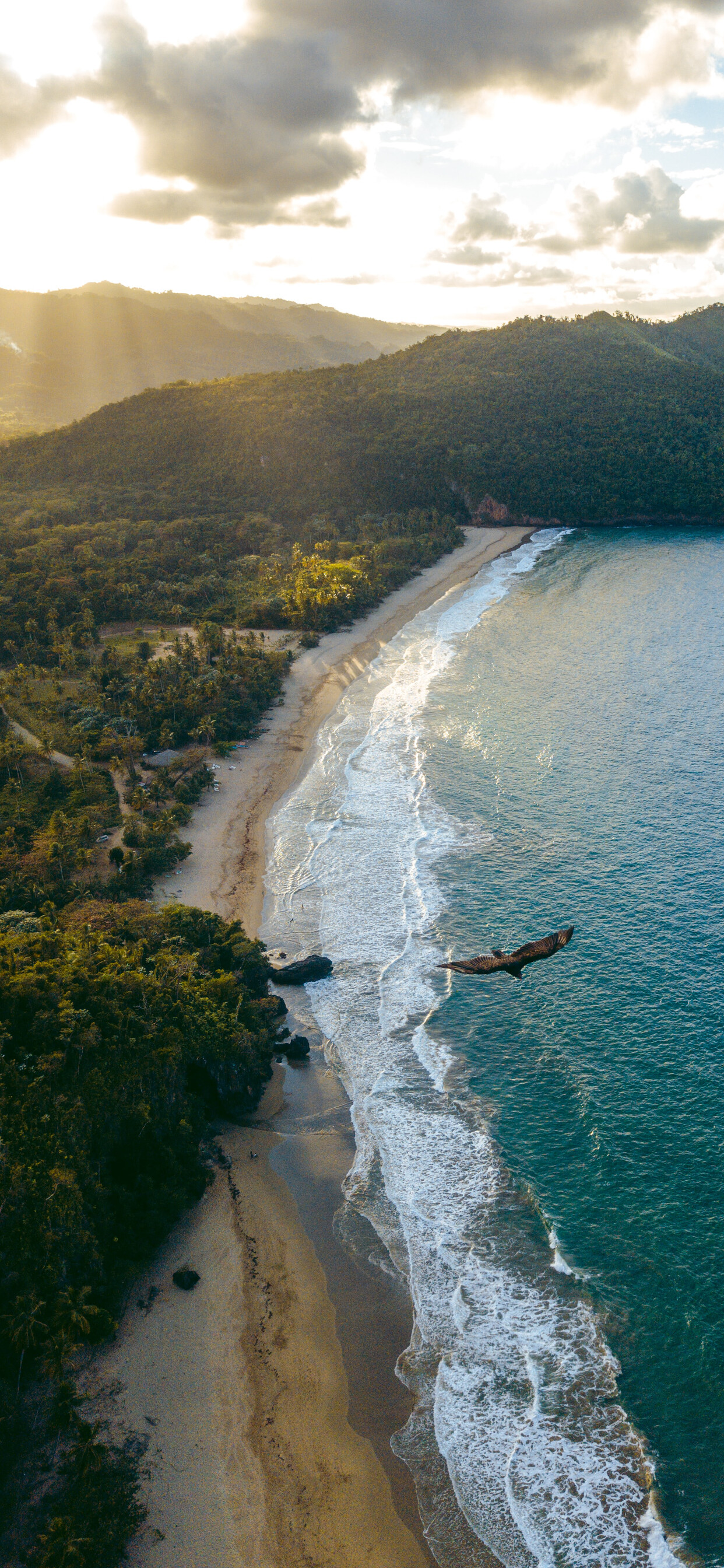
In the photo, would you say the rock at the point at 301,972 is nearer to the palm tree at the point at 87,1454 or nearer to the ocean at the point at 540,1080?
the ocean at the point at 540,1080

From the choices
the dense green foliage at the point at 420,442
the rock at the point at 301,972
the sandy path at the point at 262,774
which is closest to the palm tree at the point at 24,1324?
the rock at the point at 301,972

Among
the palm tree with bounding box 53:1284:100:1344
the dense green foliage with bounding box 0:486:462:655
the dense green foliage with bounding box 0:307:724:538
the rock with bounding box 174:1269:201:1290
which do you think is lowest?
the rock with bounding box 174:1269:201:1290

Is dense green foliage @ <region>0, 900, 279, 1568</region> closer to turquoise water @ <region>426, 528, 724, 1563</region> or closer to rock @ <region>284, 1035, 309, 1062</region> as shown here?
rock @ <region>284, 1035, 309, 1062</region>

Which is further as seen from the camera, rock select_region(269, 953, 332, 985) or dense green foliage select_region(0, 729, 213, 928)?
dense green foliage select_region(0, 729, 213, 928)

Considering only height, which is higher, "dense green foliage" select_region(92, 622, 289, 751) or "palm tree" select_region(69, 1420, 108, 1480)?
"dense green foliage" select_region(92, 622, 289, 751)

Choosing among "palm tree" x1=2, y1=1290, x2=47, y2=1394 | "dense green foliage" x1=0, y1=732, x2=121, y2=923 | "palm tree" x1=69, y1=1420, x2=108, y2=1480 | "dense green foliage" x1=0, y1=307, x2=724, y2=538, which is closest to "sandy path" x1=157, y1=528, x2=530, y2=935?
"dense green foliage" x1=0, y1=732, x2=121, y2=923

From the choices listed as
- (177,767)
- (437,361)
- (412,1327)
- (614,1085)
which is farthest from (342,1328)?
(437,361)

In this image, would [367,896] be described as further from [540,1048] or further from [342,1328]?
[342,1328]

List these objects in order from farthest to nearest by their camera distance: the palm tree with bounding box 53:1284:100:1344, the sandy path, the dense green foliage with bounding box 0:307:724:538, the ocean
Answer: the dense green foliage with bounding box 0:307:724:538 → the sandy path → the palm tree with bounding box 53:1284:100:1344 → the ocean
